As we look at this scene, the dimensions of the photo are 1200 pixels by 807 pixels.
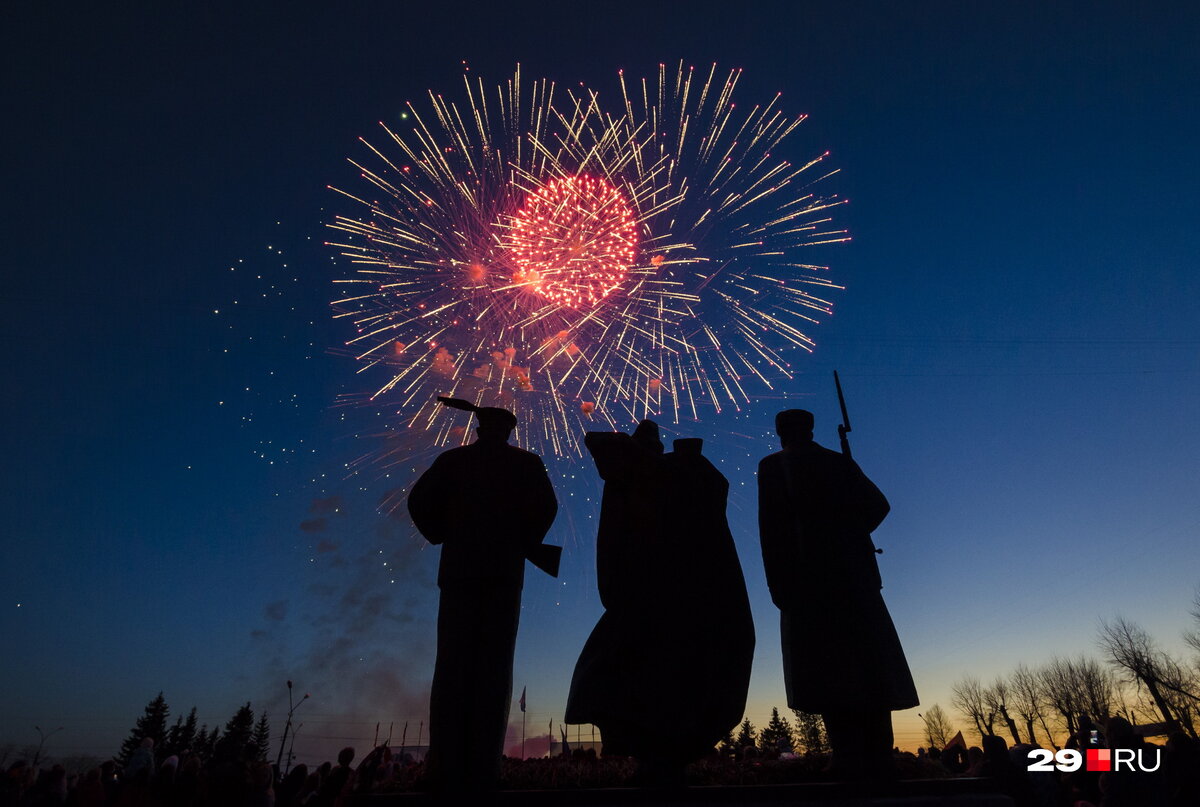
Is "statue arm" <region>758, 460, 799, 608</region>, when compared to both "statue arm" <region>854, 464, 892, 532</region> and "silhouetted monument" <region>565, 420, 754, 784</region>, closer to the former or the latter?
"silhouetted monument" <region>565, 420, 754, 784</region>

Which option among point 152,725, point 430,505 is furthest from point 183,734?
point 430,505

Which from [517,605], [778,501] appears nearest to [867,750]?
[778,501]

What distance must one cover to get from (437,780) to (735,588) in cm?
283

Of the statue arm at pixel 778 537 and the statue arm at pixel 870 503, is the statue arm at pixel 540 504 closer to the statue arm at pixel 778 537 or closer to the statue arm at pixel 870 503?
the statue arm at pixel 778 537

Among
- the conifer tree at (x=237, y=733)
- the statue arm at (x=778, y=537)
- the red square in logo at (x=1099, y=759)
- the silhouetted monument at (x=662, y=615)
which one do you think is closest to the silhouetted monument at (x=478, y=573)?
the silhouetted monument at (x=662, y=615)

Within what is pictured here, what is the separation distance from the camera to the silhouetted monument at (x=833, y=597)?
5492mm

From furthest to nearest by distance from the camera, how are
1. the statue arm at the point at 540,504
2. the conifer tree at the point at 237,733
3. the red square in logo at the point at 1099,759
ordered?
the conifer tree at the point at 237,733, the red square in logo at the point at 1099,759, the statue arm at the point at 540,504

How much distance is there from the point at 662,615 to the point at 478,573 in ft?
5.24

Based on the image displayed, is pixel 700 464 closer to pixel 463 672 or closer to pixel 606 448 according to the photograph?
pixel 606 448

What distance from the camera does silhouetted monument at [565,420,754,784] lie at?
491 centimetres

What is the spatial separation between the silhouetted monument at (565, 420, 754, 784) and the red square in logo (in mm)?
5186

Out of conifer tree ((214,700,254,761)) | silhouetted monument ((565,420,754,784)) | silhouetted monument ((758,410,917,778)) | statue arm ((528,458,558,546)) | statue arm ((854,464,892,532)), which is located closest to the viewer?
silhouetted monument ((565,420,754,784))

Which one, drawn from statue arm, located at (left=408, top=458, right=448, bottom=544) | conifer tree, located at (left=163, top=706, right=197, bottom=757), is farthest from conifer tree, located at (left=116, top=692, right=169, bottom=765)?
statue arm, located at (left=408, top=458, right=448, bottom=544)

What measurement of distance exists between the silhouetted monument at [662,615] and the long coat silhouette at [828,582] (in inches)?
23.7
